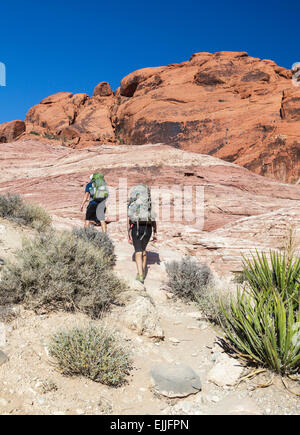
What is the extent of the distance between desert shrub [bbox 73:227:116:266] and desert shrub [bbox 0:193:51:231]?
1405mm

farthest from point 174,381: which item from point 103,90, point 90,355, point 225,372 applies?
point 103,90

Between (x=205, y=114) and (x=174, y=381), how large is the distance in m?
25.0

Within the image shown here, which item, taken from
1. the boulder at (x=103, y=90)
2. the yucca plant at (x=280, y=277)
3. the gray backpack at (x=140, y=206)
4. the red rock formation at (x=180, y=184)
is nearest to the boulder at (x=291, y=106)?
the red rock formation at (x=180, y=184)

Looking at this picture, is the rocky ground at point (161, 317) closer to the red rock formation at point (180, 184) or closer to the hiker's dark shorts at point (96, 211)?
the red rock formation at point (180, 184)

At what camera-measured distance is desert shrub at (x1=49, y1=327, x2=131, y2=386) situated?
2.65 metres

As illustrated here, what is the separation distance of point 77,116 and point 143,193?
118 ft

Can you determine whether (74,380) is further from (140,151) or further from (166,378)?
(140,151)

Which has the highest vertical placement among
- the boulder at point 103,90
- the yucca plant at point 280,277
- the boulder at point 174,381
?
the boulder at point 103,90

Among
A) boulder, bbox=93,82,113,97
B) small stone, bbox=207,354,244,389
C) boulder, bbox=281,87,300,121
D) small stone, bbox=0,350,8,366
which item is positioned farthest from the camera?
boulder, bbox=93,82,113,97

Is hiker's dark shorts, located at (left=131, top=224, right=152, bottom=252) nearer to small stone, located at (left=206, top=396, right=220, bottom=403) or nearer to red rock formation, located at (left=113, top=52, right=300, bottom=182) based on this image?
small stone, located at (left=206, top=396, right=220, bottom=403)

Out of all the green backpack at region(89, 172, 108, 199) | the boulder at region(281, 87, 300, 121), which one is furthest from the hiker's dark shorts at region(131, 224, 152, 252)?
the boulder at region(281, 87, 300, 121)

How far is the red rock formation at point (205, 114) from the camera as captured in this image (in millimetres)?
19375

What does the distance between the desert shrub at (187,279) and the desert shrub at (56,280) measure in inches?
56.3

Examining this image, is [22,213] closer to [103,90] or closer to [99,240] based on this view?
[99,240]
